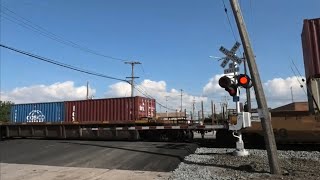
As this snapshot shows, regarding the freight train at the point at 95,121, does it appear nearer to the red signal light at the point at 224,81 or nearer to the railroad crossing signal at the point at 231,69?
the railroad crossing signal at the point at 231,69

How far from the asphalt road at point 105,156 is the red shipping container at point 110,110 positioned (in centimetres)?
674

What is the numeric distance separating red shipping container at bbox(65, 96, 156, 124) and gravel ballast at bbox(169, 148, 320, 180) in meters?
11.3

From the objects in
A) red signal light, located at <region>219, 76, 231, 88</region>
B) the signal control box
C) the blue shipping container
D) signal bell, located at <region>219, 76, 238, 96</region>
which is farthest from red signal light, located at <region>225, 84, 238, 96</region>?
the blue shipping container

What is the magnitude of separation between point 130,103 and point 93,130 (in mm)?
2958

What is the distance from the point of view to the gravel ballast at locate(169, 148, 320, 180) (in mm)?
10688

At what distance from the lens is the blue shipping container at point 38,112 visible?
28844mm

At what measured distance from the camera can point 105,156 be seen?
1580 centimetres

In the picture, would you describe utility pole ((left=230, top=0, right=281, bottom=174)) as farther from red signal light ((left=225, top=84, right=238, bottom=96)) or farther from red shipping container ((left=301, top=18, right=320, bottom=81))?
red shipping container ((left=301, top=18, right=320, bottom=81))

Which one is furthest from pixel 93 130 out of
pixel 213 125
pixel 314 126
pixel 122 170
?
pixel 314 126

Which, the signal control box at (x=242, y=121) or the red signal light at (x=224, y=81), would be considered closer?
the red signal light at (x=224, y=81)

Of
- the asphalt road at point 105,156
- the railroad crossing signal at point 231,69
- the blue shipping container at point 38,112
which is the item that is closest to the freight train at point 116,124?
the blue shipping container at point 38,112

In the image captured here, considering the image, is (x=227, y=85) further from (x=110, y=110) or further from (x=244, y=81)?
(x=110, y=110)

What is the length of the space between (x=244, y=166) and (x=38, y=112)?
2140 cm

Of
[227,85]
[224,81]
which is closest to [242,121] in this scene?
[227,85]
